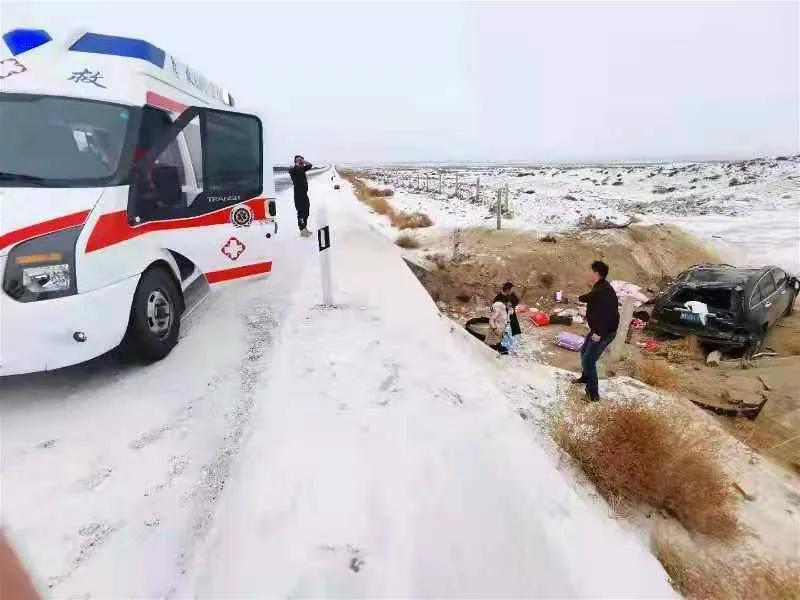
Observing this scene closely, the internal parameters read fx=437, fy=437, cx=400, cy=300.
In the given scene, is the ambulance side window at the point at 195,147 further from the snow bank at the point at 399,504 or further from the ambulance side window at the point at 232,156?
the snow bank at the point at 399,504

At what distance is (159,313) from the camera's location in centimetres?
415

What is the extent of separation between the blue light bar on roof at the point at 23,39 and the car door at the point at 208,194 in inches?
48.4

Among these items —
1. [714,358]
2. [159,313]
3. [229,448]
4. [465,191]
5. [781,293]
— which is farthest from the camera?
[465,191]

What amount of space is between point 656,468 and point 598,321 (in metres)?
2.11

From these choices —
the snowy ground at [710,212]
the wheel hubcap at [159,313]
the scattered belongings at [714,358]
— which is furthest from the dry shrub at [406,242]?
the wheel hubcap at [159,313]

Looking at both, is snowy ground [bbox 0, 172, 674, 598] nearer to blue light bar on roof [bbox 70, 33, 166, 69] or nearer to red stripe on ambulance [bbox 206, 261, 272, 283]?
red stripe on ambulance [bbox 206, 261, 272, 283]

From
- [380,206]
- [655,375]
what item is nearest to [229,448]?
[655,375]

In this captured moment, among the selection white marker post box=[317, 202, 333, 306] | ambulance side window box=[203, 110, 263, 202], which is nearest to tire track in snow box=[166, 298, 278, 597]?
white marker post box=[317, 202, 333, 306]

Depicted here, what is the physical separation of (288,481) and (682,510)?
304 centimetres

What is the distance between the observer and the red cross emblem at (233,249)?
5168mm

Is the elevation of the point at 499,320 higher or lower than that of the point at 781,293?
higher

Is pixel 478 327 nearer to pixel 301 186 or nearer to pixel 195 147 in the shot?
pixel 301 186

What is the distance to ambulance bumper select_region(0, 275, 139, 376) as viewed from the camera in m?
2.96

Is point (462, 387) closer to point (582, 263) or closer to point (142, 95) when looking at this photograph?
point (142, 95)
